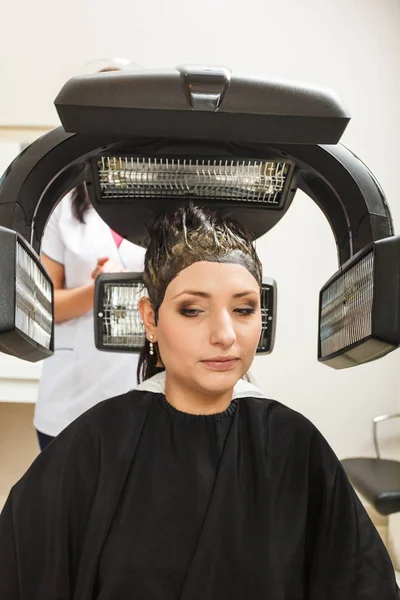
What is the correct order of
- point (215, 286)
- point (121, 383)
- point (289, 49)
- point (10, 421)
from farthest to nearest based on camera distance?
1. point (10, 421)
2. point (289, 49)
3. point (121, 383)
4. point (215, 286)

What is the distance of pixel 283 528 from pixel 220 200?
20.2 inches

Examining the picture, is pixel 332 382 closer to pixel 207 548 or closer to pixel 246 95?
pixel 207 548

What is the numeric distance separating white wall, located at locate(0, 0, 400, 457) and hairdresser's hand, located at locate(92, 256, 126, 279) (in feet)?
4.16

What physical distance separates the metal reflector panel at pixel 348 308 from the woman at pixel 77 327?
0.71 m

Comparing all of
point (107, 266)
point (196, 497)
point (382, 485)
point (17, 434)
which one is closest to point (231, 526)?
point (196, 497)

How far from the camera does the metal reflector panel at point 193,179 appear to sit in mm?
932

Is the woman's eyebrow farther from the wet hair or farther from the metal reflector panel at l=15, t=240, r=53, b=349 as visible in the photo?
the metal reflector panel at l=15, t=240, r=53, b=349

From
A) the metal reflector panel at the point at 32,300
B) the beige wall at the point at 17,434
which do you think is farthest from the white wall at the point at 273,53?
the metal reflector panel at the point at 32,300

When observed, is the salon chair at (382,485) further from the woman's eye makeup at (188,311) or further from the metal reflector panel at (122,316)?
the woman's eye makeup at (188,311)

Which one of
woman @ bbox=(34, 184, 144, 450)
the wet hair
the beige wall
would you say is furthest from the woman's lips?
the beige wall

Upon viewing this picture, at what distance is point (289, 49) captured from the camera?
264 centimetres

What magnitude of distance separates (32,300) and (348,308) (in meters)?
0.44

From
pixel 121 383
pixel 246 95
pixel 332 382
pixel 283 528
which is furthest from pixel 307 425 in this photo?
pixel 332 382

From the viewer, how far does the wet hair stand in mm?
921
